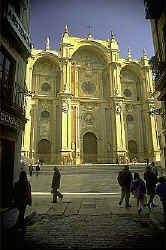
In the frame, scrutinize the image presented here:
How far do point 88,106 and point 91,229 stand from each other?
81.5ft

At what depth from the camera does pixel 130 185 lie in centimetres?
759

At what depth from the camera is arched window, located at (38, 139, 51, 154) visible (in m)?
26.2

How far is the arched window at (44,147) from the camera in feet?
86.1

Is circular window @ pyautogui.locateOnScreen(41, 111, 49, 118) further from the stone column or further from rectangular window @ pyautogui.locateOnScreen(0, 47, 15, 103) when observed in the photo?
rectangular window @ pyautogui.locateOnScreen(0, 47, 15, 103)

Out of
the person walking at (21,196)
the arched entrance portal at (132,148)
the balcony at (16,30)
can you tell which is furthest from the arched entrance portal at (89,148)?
the person walking at (21,196)

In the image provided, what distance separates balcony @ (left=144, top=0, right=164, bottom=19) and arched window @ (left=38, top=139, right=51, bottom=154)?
71.2 ft

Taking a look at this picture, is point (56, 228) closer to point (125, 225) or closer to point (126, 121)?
point (125, 225)

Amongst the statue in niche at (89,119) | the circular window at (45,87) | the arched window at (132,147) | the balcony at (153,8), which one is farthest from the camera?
the arched window at (132,147)

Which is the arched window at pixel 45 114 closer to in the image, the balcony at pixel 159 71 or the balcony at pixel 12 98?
the balcony at pixel 12 98

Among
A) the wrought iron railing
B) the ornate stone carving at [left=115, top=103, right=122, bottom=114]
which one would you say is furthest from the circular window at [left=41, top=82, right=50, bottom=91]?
the wrought iron railing

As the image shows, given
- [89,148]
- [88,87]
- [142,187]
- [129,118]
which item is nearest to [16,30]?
[142,187]

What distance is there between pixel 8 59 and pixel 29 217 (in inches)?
218

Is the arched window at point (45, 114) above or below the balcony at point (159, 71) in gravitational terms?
above

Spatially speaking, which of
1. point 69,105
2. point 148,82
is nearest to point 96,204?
point 69,105
